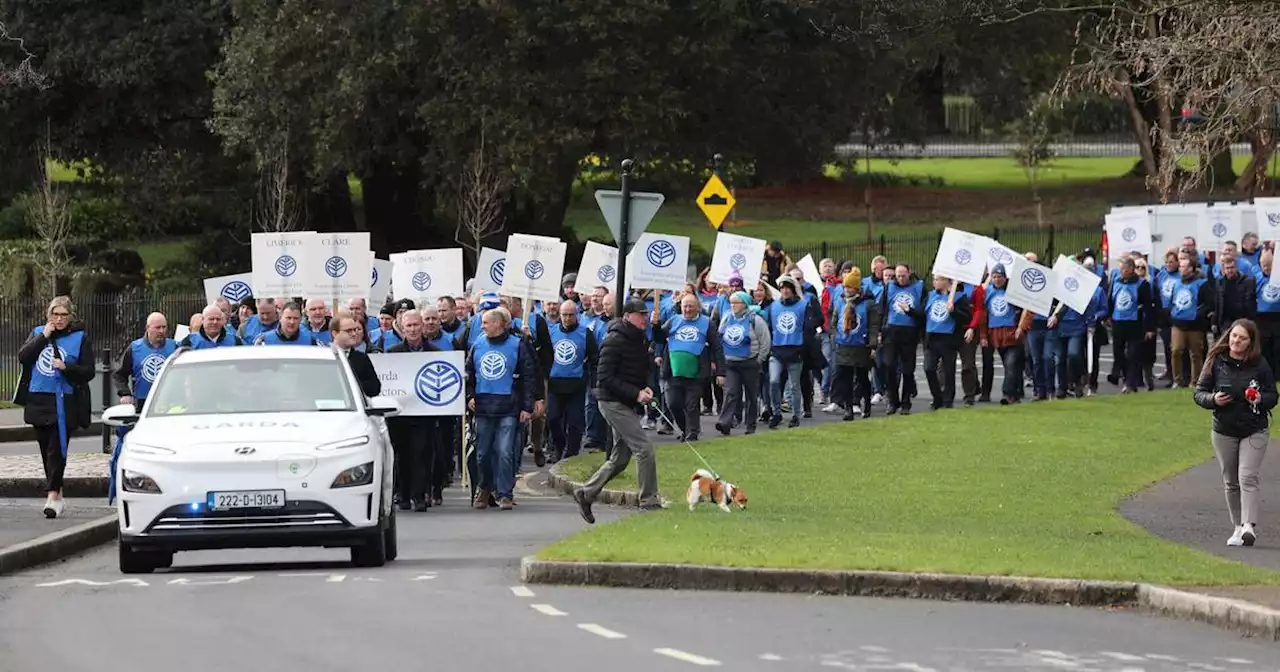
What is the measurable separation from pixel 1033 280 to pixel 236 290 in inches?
375

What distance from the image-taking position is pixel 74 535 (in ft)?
55.9

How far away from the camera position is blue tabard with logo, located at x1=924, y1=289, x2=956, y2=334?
90.9 ft

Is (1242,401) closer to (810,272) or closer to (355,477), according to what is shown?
(355,477)

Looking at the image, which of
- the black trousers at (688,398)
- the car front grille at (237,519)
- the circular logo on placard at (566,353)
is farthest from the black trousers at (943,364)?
the car front grille at (237,519)

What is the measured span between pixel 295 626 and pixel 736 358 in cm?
1406

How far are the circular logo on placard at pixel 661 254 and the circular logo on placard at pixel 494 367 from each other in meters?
6.96

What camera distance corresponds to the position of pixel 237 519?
14320 millimetres

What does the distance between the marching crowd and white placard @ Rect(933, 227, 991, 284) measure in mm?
176

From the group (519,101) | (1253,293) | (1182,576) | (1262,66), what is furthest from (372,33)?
(1182,576)

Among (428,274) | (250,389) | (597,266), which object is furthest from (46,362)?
(597,266)

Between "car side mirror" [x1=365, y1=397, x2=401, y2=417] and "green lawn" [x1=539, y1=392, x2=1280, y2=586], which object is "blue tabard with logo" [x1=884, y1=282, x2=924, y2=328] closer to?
"green lawn" [x1=539, y1=392, x2=1280, y2=586]

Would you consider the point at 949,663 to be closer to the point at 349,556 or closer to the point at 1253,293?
the point at 349,556

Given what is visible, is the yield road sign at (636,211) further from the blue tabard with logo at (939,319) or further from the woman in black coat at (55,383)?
the blue tabard with logo at (939,319)

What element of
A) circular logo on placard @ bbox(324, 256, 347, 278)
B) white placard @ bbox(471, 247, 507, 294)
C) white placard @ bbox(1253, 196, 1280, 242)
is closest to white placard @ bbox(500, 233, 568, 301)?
circular logo on placard @ bbox(324, 256, 347, 278)
